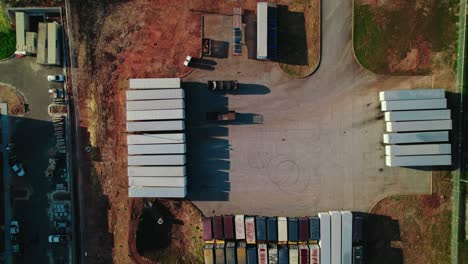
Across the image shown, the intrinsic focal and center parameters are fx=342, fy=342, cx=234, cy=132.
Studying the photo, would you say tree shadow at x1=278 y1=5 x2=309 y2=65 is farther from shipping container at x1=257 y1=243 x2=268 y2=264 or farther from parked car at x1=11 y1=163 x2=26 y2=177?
parked car at x1=11 y1=163 x2=26 y2=177

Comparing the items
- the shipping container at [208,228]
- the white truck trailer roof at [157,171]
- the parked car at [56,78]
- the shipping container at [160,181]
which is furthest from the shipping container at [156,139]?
the parked car at [56,78]

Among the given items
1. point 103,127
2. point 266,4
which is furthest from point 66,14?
point 266,4

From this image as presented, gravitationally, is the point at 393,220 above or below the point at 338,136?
below

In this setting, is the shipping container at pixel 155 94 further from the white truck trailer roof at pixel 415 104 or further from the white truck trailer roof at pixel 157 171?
the white truck trailer roof at pixel 415 104

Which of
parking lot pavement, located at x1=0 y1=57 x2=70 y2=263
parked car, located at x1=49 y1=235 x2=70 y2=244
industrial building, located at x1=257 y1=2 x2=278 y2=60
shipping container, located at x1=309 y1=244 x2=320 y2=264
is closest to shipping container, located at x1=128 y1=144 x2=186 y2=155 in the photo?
parking lot pavement, located at x1=0 y1=57 x2=70 y2=263

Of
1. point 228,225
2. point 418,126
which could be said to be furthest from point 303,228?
point 418,126

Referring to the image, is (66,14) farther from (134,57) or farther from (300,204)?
(300,204)
